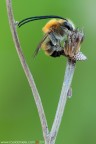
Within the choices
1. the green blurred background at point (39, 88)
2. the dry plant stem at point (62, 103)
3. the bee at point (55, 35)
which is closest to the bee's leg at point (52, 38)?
the bee at point (55, 35)

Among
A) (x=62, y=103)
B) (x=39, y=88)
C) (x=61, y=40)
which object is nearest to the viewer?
(x=62, y=103)

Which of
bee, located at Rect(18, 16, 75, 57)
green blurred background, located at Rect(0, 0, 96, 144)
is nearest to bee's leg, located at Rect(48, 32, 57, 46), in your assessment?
bee, located at Rect(18, 16, 75, 57)

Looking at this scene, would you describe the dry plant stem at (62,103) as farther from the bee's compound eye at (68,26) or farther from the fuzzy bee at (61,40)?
the bee's compound eye at (68,26)

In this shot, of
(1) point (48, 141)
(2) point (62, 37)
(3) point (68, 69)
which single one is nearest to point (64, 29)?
(2) point (62, 37)

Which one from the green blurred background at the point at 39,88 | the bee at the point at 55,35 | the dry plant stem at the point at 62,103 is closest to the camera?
the dry plant stem at the point at 62,103

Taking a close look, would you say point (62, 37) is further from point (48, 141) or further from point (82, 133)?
point (82, 133)

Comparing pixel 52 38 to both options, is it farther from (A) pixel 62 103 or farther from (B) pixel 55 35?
(A) pixel 62 103

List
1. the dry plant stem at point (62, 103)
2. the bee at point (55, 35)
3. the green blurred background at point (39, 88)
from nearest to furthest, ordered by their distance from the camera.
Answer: the dry plant stem at point (62, 103), the bee at point (55, 35), the green blurred background at point (39, 88)

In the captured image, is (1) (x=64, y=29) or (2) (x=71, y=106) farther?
(2) (x=71, y=106)

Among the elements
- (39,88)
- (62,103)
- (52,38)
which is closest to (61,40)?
(52,38)
